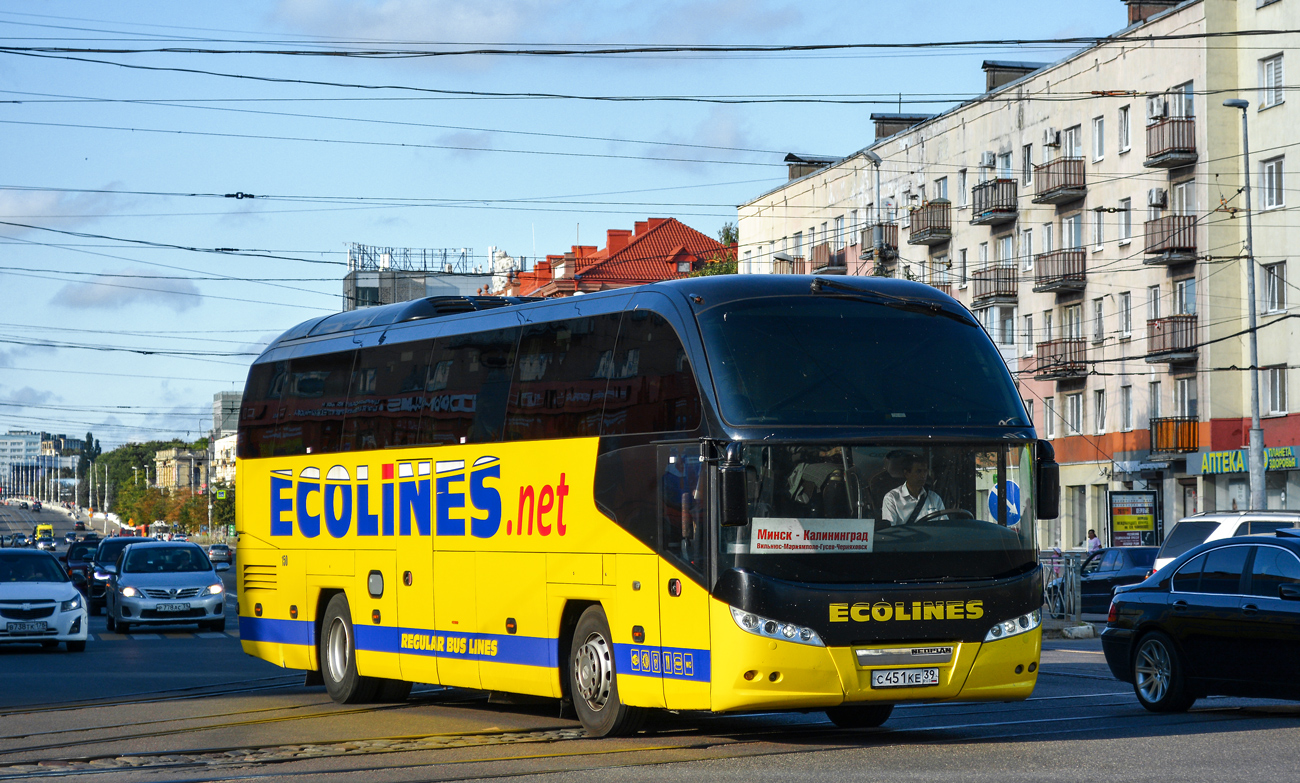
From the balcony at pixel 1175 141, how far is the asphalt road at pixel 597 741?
3379cm

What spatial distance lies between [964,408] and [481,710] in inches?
227

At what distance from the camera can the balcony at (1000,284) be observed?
197 ft

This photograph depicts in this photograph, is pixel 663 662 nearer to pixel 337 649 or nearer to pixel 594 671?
pixel 594 671

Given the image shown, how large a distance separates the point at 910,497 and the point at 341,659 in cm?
726

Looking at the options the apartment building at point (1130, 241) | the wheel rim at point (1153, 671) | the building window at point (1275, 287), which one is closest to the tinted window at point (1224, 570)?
the wheel rim at point (1153, 671)

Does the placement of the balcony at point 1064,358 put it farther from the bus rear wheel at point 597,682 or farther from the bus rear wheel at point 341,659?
the bus rear wheel at point 597,682

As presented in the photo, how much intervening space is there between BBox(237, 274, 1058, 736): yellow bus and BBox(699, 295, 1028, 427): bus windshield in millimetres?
17

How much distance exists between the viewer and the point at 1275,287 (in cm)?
4784

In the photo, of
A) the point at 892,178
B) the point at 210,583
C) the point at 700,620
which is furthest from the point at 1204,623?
the point at 892,178

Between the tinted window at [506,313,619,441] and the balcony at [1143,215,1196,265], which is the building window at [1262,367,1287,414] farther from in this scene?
the tinted window at [506,313,619,441]

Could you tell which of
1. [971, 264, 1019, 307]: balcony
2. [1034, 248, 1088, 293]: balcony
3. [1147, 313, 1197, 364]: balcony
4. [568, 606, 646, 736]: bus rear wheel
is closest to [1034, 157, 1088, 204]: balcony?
[1034, 248, 1088, 293]: balcony

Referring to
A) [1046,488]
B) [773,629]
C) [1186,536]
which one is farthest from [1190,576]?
[1186,536]

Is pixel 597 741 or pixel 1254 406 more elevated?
pixel 1254 406

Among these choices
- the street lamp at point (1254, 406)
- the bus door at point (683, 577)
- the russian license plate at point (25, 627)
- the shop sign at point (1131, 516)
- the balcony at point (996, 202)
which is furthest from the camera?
the balcony at point (996, 202)
